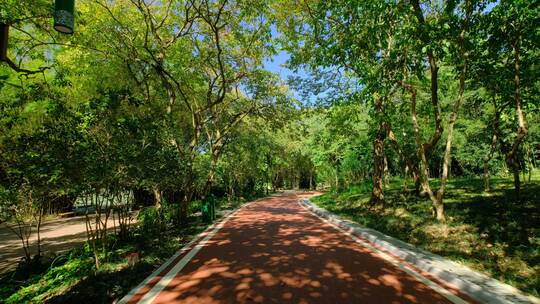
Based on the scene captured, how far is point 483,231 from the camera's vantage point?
833 centimetres

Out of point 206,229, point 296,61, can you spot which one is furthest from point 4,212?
point 296,61

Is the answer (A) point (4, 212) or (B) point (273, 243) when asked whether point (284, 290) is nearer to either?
(B) point (273, 243)

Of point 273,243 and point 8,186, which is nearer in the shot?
point 8,186

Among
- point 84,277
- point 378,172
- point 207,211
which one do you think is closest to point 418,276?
point 84,277

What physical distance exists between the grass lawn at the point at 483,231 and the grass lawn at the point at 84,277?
21.3ft

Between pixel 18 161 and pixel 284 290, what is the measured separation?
19.9 feet

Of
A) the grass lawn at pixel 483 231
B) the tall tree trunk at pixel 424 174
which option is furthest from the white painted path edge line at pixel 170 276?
the tall tree trunk at pixel 424 174

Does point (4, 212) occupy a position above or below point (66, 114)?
below

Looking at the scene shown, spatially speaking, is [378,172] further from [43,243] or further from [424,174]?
[43,243]

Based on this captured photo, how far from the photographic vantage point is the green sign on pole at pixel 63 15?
7.28 feet

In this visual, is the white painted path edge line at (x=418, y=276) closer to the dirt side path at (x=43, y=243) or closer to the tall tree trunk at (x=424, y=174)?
the tall tree trunk at (x=424, y=174)

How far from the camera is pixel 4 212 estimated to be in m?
7.56

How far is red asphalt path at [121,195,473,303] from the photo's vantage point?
481 centimetres

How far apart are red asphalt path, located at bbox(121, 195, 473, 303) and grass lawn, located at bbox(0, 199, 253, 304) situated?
16.4 inches
